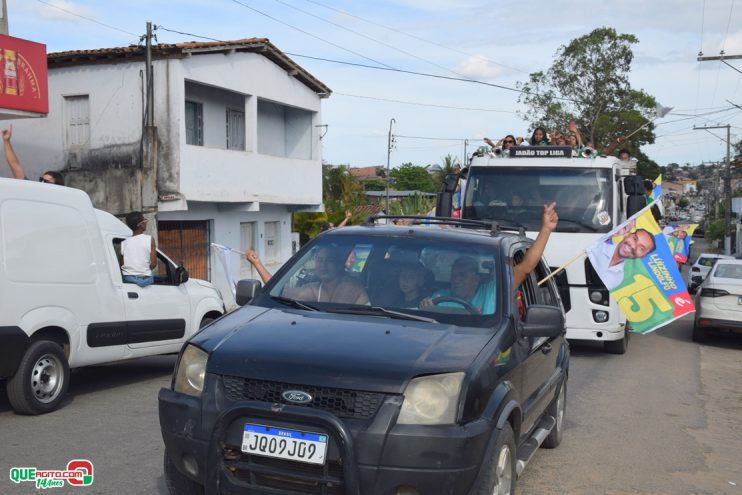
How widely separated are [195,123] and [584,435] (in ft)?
50.6

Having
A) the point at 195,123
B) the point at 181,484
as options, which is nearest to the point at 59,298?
the point at 181,484

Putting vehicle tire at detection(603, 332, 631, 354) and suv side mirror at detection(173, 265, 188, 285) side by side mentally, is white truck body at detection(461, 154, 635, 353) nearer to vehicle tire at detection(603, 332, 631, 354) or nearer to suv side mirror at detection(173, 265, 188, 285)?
vehicle tire at detection(603, 332, 631, 354)

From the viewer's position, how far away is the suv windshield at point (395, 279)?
4.88 m

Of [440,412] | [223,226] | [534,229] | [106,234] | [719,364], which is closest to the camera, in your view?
[440,412]

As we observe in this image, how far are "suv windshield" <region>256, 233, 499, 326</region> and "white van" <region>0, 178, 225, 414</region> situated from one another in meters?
3.13

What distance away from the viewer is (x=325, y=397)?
150 inches

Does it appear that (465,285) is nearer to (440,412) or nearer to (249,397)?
(440,412)

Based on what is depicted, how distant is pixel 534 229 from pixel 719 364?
3806 mm

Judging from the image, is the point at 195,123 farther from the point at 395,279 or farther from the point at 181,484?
the point at 181,484

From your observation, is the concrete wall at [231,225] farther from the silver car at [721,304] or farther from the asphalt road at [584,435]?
the silver car at [721,304]

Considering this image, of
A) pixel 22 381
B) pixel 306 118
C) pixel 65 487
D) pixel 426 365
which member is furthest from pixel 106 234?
pixel 306 118

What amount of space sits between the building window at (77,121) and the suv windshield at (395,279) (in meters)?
15.1

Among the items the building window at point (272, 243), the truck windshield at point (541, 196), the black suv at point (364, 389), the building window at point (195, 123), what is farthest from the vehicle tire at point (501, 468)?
the building window at point (272, 243)

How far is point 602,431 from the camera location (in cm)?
761
